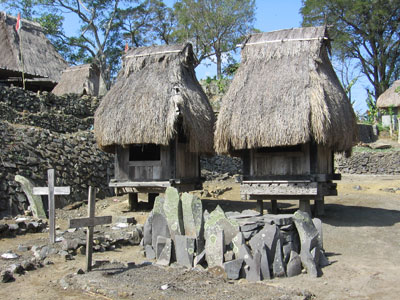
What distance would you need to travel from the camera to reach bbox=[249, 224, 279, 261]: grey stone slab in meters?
6.73

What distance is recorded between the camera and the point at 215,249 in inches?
274

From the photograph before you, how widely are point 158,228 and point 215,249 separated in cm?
137

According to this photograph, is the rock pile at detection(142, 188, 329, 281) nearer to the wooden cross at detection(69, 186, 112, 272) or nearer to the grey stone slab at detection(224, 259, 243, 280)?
the grey stone slab at detection(224, 259, 243, 280)

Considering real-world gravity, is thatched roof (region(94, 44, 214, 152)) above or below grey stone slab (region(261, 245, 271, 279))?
above

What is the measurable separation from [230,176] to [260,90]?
8.82 m

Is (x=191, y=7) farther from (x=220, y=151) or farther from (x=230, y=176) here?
(x=220, y=151)

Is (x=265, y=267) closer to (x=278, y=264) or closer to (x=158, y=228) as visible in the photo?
(x=278, y=264)

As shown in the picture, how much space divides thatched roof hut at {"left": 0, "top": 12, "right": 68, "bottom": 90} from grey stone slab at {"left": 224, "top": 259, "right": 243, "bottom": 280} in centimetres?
1643

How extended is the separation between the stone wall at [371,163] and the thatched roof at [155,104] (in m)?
10.8

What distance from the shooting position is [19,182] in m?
11.4

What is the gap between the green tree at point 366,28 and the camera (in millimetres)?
30141

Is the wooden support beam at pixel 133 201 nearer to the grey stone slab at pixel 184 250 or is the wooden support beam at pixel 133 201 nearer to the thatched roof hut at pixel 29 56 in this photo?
the grey stone slab at pixel 184 250

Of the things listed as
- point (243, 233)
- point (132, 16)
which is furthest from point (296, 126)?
point (132, 16)

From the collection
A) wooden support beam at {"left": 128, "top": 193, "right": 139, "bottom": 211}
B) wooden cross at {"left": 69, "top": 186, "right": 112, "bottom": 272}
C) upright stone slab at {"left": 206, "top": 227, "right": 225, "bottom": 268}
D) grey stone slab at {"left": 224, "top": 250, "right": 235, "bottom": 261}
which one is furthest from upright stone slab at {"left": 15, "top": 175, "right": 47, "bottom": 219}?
grey stone slab at {"left": 224, "top": 250, "right": 235, "bottom": 261}
